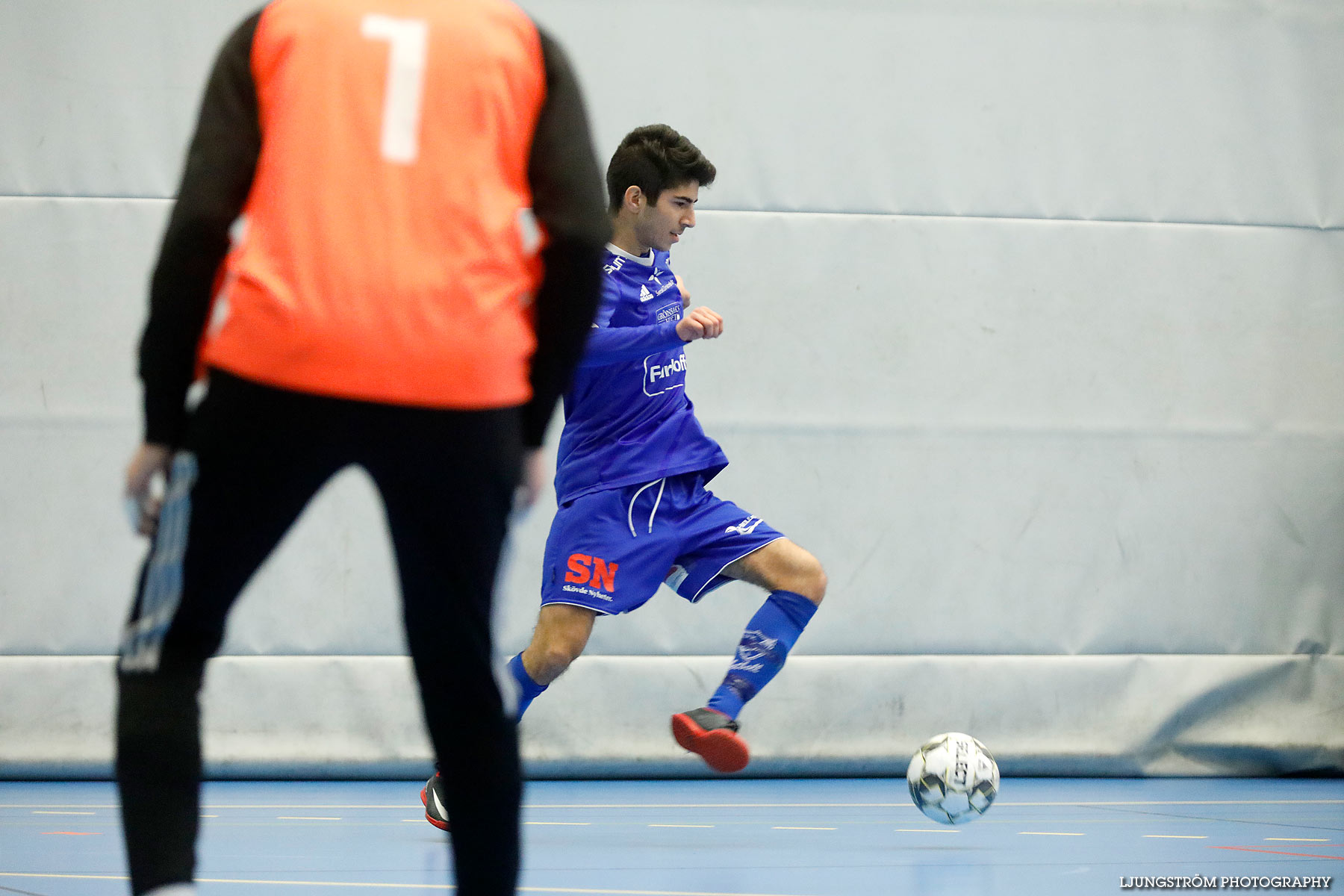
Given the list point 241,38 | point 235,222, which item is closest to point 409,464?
point 235,222

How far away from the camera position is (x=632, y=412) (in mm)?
3766

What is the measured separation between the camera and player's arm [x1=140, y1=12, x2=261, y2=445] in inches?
57.2

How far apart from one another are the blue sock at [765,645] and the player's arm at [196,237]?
228 cm

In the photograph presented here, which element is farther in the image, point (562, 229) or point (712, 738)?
point (712, 738)

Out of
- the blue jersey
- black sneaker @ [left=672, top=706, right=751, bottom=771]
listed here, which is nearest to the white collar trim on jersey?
the blue jersey

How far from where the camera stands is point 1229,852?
10.6ft

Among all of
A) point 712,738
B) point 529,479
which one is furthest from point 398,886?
point 529,479

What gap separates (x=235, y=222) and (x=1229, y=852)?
277 centimetres

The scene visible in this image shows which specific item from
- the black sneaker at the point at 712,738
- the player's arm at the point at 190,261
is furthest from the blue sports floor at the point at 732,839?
the player's arm at the point at 190,261

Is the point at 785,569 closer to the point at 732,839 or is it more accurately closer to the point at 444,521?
the point at 732,839

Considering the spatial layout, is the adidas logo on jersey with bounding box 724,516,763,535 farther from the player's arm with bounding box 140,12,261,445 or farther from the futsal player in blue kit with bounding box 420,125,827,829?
the player's arm with bounding box 140,12,261,445

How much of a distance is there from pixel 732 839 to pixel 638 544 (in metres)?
0.82

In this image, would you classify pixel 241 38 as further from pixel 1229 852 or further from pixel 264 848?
pixel 1229 852

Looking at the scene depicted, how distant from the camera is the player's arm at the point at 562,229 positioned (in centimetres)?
155
